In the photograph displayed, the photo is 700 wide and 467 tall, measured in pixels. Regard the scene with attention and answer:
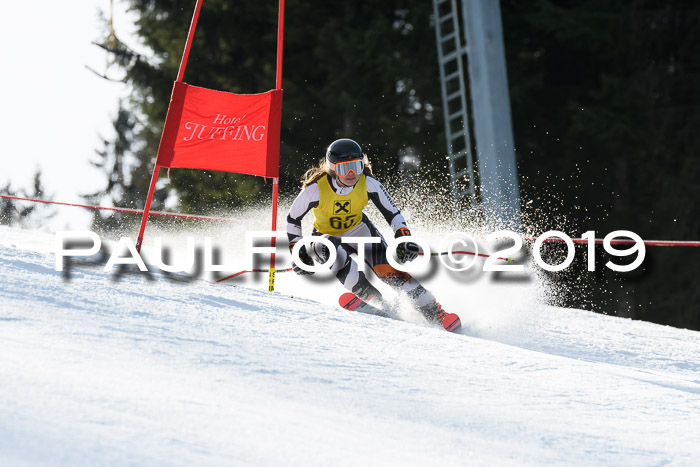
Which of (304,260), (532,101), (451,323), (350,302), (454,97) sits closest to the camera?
(451,323)

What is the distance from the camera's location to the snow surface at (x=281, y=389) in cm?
230

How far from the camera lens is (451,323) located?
514 cm

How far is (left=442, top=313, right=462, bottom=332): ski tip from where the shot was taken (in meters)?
5.13

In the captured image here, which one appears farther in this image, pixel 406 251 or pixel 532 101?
pixel 532 101

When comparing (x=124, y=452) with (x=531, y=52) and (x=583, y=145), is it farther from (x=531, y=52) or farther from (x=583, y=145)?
(x=531, y=52)

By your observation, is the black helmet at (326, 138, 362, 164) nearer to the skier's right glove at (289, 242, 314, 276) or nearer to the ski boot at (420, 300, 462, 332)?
the skier's right glove at (289, 242, 314, 276)

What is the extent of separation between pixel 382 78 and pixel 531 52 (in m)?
3.29

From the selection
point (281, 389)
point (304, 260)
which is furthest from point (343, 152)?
point (281, 389)

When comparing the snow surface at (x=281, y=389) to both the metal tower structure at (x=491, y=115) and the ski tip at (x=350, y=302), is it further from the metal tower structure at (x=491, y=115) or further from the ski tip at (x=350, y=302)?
the metal tower structure at (x=491, y=115)

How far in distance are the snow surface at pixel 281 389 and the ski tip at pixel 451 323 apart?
0.36 meters

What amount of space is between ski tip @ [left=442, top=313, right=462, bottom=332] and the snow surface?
36 cm

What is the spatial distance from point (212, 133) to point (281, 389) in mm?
2948

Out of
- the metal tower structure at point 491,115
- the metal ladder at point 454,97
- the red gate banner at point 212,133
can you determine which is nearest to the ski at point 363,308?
the red gate banner at point 212,133

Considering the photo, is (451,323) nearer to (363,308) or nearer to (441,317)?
(441,317)
